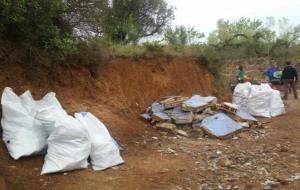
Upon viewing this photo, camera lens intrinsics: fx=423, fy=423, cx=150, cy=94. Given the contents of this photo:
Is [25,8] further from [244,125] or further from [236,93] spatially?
[236,93]

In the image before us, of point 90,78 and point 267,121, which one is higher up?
point 90,78

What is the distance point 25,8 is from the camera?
6906 millimetres

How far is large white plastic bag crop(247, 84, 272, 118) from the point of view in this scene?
1206 cm

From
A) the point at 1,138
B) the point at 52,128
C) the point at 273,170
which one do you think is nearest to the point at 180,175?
the point at 273,170

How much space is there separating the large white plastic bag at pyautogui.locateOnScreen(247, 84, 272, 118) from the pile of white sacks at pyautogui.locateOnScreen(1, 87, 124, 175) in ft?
21.1

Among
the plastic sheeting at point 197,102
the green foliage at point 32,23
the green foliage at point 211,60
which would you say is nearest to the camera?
the green foliage at point 32,23

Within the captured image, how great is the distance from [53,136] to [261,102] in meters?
7.54

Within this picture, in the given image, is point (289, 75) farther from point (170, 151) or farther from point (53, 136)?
point (53, 136)

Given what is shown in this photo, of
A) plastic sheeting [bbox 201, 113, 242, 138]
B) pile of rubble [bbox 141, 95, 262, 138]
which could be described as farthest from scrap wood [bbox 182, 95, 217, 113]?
plastic sheeting [bbox 201, 113, 242, 138]

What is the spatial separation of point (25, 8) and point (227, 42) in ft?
71.8

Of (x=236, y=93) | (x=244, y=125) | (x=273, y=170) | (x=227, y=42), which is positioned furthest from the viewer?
(x=227, y=42)

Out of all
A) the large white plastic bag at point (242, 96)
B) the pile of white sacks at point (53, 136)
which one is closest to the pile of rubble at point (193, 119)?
the large white plastic bag at point (242, 96)

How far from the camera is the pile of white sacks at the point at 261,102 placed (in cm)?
1209

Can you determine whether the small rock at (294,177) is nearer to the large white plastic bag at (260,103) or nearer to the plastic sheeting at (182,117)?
the plastic sheeting at (182,117)
